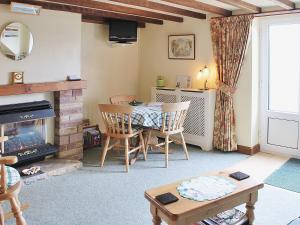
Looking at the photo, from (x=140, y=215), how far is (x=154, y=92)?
114 inches

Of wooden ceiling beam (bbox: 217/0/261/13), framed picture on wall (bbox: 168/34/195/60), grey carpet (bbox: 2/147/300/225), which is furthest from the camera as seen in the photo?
framed picture on wall (bbox: 168/34/195/60)

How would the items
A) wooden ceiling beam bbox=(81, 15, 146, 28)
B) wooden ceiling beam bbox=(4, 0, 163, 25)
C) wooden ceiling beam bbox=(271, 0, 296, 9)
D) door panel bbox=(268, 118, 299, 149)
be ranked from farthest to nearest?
1. wooden ceiling beam bbox=(81, 15, 146, 28)
2. door panel bbox=(268, 118, 299, 149)
3. wooden ceiling beam bbox=(4, 0, 163, 25)
4. wooden ceiling beam bbox=(271, 0, 296, 9)

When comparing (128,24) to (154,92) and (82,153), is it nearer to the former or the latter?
(154,92)

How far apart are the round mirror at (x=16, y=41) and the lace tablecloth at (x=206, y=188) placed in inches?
99.0

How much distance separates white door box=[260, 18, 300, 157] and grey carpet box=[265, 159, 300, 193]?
443mm

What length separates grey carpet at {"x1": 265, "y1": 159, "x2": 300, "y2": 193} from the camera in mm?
3603

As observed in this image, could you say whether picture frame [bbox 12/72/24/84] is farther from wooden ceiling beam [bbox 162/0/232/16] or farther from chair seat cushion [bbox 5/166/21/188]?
wooden ceiling beam [bbox 162/0/232/16]

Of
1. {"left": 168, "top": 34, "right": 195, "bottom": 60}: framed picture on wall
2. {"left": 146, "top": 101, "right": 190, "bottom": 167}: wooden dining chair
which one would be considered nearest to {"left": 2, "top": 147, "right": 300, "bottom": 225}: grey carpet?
{"left": 146, "top": 101, "right": 190, "bottom": 167}: wooden dining chair

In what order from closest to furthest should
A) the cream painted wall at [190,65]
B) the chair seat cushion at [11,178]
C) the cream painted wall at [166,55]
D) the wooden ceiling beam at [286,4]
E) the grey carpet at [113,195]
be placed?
the chair seat cushion at [11,178] → the grey carpet at [113,195] → the wooden ceiling beam at [286,4] → the cream painted wall at [190,65] → the cream painted wall at [166,55]

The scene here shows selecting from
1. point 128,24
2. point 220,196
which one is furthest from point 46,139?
point 220,196

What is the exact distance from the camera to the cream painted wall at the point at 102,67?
17.3 feet

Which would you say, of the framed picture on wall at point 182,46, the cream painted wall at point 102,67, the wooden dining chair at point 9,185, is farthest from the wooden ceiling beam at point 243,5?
the wooden dining chair at point 9,185

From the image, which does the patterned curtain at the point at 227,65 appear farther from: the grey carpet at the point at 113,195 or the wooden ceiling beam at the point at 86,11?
the wooden ceiling beam at the point at 86,11

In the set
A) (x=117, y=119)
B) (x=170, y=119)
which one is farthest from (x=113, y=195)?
(x=170, y=119)
